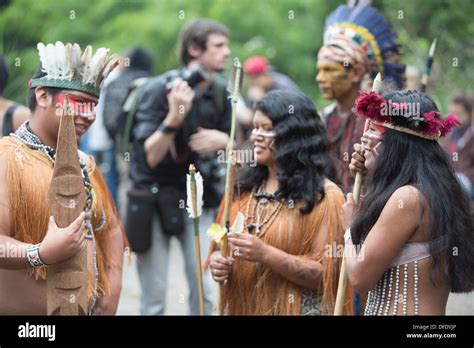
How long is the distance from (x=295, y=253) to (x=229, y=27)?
925 centimetres

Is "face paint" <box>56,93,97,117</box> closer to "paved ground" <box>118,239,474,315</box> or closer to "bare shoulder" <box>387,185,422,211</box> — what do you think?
"bare shoulder" <box>387,185,422,211</box>

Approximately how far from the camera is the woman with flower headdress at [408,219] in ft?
13.3

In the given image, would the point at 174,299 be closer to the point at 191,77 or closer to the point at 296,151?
the point at 191,77

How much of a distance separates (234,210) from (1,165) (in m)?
1.36

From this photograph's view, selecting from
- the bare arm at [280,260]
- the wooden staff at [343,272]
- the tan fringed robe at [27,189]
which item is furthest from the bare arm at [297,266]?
the tan fringed robe at [27,189]

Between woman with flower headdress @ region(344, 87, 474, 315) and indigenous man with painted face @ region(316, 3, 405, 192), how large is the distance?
157 centimetres

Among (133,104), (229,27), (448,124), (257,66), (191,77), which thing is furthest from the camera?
(229,27)

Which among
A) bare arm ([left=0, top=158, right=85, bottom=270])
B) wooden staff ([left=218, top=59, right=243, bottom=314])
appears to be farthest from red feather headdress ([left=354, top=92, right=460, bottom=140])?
bare arm ([left=0, top=158, right=85, bottom=270])

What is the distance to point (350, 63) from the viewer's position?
6059 millimetres

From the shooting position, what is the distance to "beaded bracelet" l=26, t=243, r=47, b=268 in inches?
157

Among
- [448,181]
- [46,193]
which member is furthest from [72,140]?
[448,181]

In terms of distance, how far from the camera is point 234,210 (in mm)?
5078

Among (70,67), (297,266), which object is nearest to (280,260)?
(297,266)
